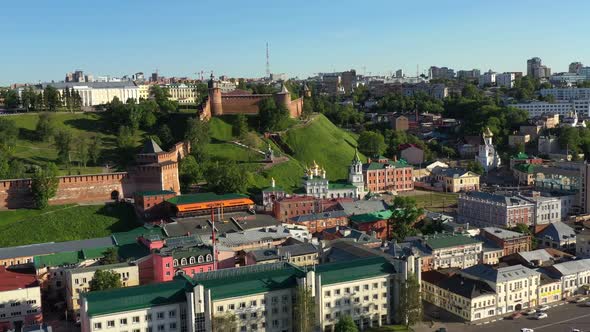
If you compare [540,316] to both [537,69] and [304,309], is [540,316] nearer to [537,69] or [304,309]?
[304,309]

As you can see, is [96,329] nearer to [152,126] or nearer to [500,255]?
[500,255]

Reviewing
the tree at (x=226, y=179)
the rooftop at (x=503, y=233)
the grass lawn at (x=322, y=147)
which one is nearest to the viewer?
the rooftop at (x=503, y=233)

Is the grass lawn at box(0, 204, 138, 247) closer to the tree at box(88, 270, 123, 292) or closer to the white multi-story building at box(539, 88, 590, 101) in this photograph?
the tree at box(88, 270, 123, 292)

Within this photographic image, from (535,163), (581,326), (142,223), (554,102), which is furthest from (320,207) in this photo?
(554,102)

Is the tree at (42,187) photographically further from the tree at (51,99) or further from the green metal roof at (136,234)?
the tree at (51,99)

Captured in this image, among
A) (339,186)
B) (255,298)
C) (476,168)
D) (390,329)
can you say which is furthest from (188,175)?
(476,168)

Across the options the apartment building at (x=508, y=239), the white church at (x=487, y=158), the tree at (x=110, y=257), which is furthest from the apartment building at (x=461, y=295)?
the white church at (x=487, y=158)
